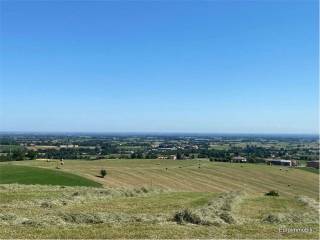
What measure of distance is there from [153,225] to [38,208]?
694 centimetres

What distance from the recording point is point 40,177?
45.9 meters

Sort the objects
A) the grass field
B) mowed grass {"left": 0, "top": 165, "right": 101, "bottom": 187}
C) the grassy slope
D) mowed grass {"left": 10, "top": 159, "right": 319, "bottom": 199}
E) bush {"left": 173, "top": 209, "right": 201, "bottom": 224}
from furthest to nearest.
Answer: mowed grass {"left": 10, "top": 159, "right": 319, "bottom": 199}, mowed grass {"left": 0, "top": 165, "right": 101, "bottom": 187}, bush {"left": 173, "top": 209, "right": 201, "bottom": 224}, the grass field, the grassy slope

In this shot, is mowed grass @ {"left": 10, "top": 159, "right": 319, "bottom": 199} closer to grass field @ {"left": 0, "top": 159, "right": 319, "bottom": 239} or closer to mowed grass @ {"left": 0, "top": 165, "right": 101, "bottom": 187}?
mowed grass @ {"left": 0, "top": 165, "right": 101, "bottom": 187}

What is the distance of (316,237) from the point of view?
14430 mm

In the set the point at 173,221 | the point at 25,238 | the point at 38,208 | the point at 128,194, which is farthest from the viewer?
the point at 128,194

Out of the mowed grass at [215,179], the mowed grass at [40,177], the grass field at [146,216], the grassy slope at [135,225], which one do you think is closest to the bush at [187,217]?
the grass field at [146,216]

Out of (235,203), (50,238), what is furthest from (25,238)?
(235,203)

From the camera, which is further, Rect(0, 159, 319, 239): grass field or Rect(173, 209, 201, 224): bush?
Rect(173, 209, 201, 224): bush

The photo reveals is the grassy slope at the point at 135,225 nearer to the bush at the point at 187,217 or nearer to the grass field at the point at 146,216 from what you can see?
the grass field at the point at 146,216

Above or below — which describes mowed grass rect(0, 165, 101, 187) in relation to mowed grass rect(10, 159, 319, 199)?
above

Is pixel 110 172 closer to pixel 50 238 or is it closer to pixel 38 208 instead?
pixel 38 208

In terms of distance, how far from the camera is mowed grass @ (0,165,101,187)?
4231cm

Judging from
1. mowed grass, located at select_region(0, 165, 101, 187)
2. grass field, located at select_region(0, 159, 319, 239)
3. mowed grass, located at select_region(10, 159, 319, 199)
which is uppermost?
grass field, located at select_region(0, 159, 319, 239)

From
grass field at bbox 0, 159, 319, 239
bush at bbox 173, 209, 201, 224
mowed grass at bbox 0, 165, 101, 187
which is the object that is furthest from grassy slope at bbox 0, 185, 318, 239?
mowed grass at bbox 0, 165, 101, 187
